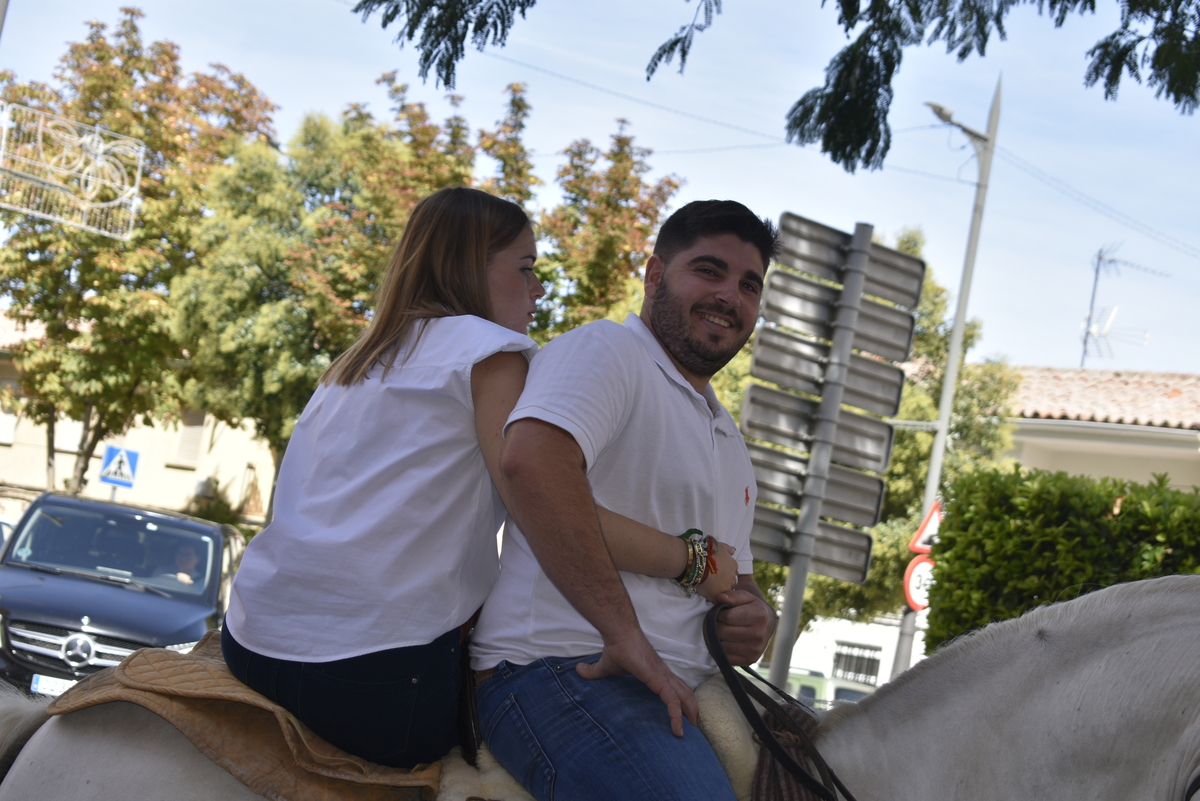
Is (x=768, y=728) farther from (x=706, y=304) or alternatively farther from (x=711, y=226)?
(x=711, y=226)

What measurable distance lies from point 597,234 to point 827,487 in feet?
50.8

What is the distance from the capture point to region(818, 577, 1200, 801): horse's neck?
2137 millimetres

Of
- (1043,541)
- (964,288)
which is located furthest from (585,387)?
(964,288)

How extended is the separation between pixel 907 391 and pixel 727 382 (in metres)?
5.07

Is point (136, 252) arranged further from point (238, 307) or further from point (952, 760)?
point (952, 760)

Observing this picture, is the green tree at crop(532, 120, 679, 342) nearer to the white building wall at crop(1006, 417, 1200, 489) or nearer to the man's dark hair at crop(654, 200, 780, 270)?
the white building wall at crop(1006, 417, 1200, 489)

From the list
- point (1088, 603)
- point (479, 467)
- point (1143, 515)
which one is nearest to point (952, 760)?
point (1088, 603)

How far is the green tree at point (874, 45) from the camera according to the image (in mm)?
4207

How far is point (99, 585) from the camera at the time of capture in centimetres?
916

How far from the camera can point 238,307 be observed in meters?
26.6

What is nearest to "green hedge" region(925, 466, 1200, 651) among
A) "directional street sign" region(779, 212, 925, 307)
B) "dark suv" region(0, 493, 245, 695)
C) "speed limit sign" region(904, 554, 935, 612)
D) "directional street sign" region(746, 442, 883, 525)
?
"directional street sign" region(746, 442, 883, 525)

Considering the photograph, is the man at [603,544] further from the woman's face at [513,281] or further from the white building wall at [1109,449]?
the white building wall at [1109,449]

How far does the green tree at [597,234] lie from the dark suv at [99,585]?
39.6 feet

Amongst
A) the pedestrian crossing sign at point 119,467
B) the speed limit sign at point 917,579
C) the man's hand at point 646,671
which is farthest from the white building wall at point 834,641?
the man's hand at point 646,671
